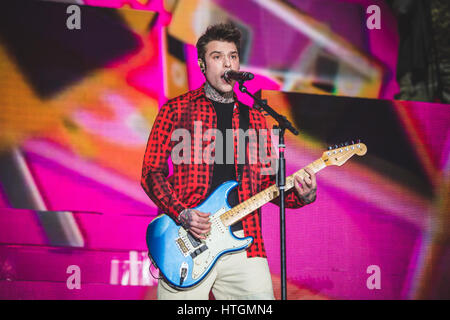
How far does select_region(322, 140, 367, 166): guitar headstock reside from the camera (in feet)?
9.88

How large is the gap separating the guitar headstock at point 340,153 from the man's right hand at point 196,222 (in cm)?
79

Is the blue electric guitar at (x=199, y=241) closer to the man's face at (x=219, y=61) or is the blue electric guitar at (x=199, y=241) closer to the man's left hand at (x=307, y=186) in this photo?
the man's left hand at (x=307, y=186)

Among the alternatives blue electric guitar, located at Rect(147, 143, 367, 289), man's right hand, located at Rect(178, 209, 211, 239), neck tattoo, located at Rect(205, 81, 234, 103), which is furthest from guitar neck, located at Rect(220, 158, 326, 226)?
neck tattoo, located at Rect(205, 81, 234, 103)

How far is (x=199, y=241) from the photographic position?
2.79 metres

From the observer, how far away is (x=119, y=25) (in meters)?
3.93

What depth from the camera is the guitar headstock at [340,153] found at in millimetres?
3012

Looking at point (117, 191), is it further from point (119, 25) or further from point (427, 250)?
point (427, 250)

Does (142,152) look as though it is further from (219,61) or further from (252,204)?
(252,204)

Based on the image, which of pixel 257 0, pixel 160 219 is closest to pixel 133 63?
pixel 257 0

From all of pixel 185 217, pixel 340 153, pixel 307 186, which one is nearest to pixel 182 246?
pixel 185 217

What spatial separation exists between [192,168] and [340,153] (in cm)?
87

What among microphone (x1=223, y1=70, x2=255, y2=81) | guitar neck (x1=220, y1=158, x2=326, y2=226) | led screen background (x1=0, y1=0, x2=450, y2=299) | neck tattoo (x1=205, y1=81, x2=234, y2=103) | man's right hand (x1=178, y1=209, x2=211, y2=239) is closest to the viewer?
microphone (x1=223, y1=70, x2=255, y2=81)

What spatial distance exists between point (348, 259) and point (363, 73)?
1.52 m

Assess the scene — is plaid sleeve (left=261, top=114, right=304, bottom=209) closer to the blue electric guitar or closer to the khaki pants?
the blue electric guitar
